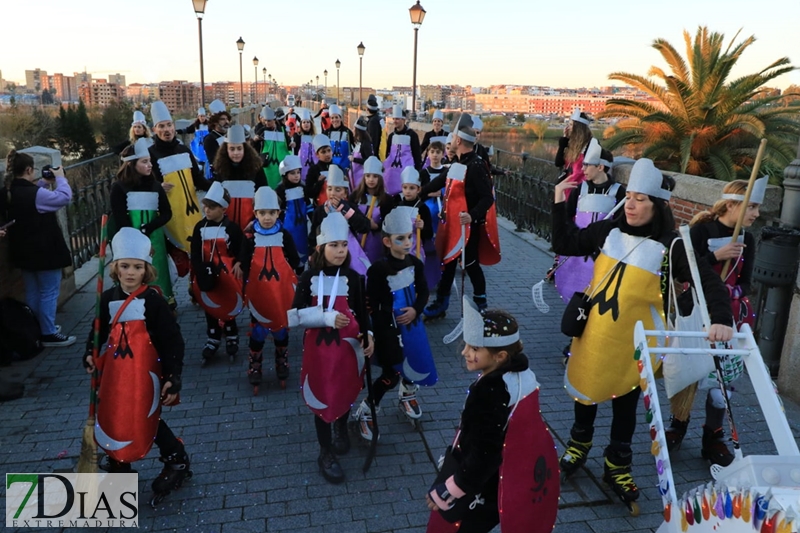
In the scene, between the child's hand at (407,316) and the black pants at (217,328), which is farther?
the black pants at (217,328)

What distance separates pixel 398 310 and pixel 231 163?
3225 millimetres

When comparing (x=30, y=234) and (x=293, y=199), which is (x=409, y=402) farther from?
(x=30, y=234)

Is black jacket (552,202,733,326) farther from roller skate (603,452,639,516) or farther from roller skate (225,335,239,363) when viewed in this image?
roller skate (225,335,239,363)

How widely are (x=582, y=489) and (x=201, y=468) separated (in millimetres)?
2608

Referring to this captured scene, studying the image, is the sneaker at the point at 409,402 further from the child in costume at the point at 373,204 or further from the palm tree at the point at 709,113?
the palm tree at the point at 709,113

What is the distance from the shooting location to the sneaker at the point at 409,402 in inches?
184

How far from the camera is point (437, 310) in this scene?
715 cm

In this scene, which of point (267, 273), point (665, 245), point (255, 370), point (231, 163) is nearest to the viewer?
point (665, 245)

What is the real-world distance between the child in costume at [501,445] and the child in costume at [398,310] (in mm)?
1681

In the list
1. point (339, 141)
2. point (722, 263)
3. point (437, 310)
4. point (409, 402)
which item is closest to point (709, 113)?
point (339, 141)

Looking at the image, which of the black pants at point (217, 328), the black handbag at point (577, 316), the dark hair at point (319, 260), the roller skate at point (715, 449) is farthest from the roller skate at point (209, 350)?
the roller skate at point (715, 449)

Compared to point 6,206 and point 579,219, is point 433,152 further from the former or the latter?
point 6,206

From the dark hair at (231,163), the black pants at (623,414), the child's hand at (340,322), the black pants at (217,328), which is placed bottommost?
the black pants at (217,328)

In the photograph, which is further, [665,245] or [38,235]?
[38,235]
